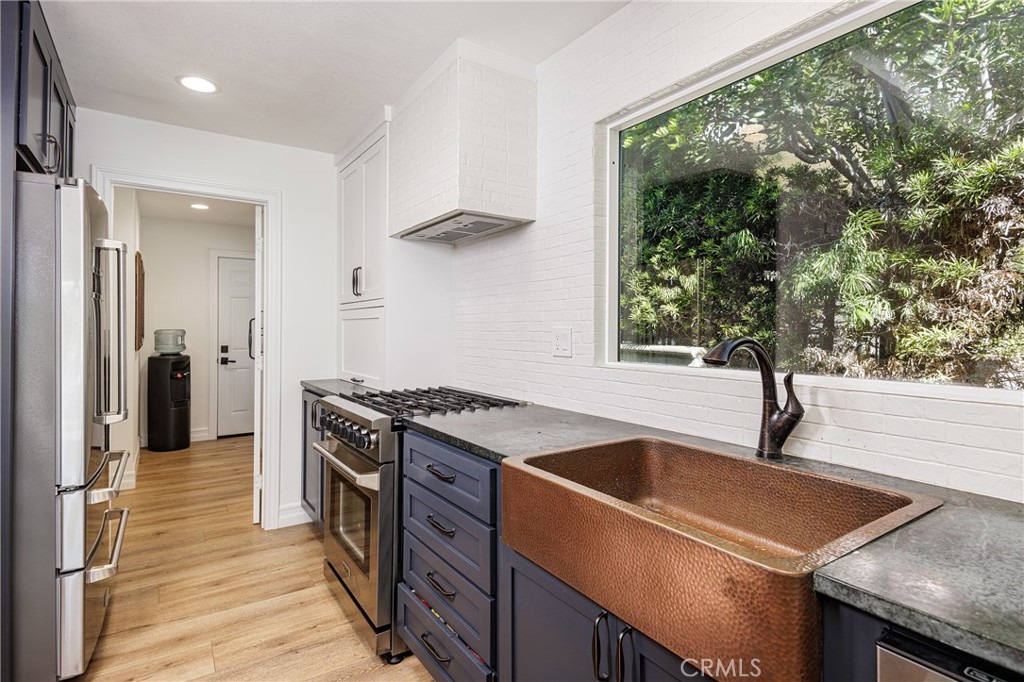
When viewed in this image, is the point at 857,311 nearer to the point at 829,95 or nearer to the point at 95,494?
the point at 829,95

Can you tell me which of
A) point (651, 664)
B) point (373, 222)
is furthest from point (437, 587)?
point (373, 222)

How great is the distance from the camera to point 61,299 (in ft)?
5.75

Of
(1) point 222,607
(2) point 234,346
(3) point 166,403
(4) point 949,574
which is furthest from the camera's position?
(2) point 234,346

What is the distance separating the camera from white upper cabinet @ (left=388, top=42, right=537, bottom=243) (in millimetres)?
2238

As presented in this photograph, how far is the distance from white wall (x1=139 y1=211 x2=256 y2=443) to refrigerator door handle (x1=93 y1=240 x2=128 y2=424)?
4020mm

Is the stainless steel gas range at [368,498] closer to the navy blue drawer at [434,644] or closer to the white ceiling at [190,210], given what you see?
the navy blue drawer at [434,644]

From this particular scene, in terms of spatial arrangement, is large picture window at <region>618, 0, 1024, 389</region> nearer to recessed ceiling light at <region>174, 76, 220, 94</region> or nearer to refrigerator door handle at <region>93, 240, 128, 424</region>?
refrigerator door handle at <region>93, 240, 128, 424</region>

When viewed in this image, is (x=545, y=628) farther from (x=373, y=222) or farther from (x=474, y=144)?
(x=373, y=222)

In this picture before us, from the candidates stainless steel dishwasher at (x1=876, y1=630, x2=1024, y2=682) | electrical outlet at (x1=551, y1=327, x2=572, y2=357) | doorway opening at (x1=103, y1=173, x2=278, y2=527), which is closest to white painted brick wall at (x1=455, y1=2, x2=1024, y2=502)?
electrical outlet at (x1=551, y1=327, x2=572, y2=357)

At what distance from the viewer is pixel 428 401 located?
2326 mm

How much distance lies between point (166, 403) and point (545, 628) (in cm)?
531

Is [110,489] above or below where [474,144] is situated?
below

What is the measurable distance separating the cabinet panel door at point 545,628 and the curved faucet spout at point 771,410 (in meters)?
0.65

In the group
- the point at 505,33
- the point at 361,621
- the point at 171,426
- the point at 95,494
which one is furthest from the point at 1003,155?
the point at 171,426
